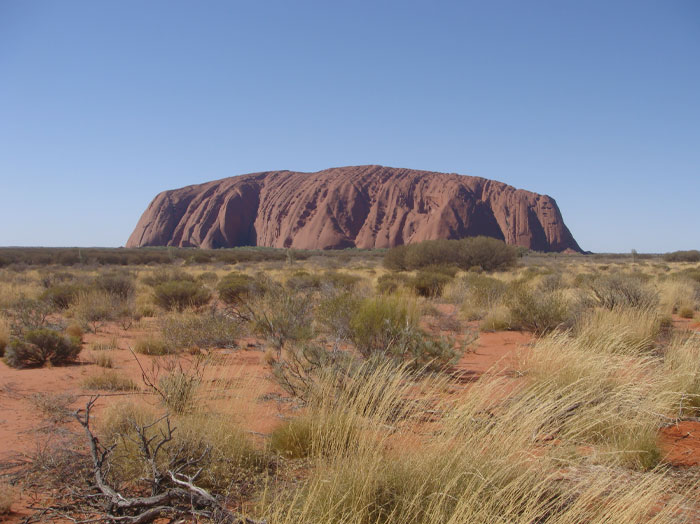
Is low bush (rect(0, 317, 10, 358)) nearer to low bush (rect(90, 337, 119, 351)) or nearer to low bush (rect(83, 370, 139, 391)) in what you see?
low bush (rect(90, 337, 119, 351))

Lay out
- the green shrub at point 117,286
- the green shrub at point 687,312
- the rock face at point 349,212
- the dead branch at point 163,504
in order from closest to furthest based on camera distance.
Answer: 1. the dead branch at point 163,504
2. the green shrub at point 687,312
3. the green shrub at point 117,286
4. the rock face at point 349,212

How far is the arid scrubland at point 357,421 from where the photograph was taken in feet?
7.20

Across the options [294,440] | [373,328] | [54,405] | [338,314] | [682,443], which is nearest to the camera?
[294,440]

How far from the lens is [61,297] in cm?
1140

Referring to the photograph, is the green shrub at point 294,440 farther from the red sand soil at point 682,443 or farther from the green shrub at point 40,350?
the green shrub at point 40,350

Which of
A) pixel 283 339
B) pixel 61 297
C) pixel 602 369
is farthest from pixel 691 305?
pixel 61 297

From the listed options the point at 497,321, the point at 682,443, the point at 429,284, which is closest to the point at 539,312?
the point at 497,321

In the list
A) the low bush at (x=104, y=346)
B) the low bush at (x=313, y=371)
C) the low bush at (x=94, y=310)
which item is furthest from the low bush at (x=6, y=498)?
the low bush at (x=94, y=310)

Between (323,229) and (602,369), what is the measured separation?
7311cm

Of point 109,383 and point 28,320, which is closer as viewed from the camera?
point 109,383

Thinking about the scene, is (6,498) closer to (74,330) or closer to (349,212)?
(74,330)

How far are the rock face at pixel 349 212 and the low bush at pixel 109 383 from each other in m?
69.1

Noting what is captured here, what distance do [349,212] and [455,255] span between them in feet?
188

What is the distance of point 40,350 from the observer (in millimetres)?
6512
